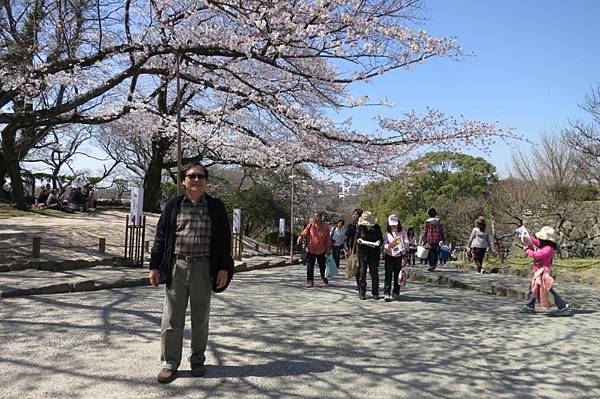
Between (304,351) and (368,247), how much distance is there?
3.75m

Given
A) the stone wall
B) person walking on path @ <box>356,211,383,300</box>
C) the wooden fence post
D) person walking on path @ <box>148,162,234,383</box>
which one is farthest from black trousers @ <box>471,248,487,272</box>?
person walking on path @ <box>148,162,234,383</box>

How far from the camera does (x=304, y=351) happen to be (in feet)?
15.5

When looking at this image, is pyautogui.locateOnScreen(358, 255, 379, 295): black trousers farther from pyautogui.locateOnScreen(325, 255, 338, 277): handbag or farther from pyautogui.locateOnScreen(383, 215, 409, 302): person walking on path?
pyautogui.locateOnScreen(325, 255, 338, 277): handbag

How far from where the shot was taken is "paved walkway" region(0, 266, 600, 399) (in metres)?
3.68

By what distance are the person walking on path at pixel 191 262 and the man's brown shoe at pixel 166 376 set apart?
3.2 inches

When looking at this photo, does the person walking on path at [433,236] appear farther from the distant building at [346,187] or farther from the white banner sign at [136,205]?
the white banner sign at [136,205]

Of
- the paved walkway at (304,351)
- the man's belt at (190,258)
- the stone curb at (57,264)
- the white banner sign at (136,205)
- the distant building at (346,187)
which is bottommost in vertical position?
the paved walkway at (304,351)

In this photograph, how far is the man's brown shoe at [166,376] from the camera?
3666mm

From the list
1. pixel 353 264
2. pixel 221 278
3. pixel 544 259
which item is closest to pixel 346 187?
pixel 353 264

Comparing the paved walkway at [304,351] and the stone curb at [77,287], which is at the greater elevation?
the stone curb at [77,287]

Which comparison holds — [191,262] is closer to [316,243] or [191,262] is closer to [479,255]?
[316,243]

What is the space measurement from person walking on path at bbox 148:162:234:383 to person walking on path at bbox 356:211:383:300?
4.42 meters

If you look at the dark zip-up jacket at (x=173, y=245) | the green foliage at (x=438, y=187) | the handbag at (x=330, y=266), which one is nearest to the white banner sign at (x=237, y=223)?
the handbag at (x=330, y=266)

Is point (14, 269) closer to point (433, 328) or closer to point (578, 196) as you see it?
point (433, 328)
